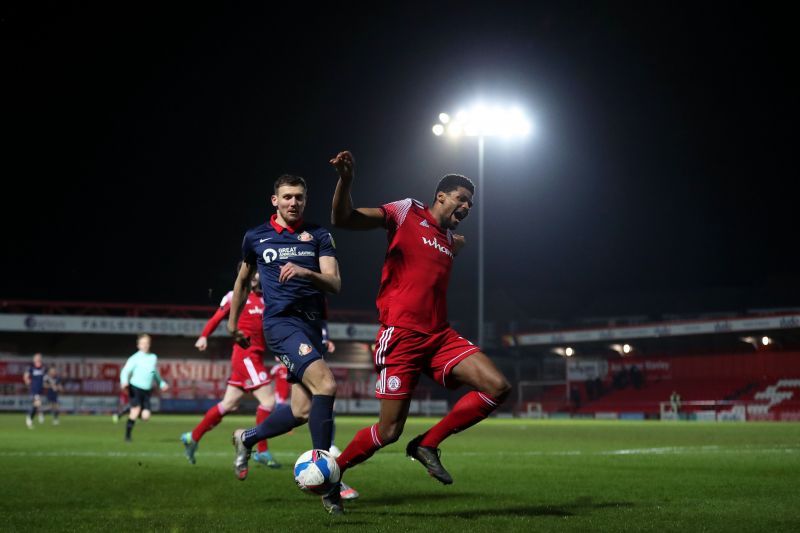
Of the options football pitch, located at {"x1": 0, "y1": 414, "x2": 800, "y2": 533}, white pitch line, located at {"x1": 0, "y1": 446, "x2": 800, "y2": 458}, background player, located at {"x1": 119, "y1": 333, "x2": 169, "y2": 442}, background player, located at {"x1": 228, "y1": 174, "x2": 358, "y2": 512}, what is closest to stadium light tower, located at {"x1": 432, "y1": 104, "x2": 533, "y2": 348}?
background player, located at {"x1": 119, "y1": 333, "x2": 169, "y2": 442}

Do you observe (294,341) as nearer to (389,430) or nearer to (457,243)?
(389,430)

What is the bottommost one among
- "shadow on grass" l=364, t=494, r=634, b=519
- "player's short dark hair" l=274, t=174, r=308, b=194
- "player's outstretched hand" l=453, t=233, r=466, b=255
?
"shadow on grass" l=364, t=494, r=634, b=519

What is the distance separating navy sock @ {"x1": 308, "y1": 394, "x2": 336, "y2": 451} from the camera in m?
7.45

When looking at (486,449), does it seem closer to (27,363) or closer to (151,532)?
(151,532)

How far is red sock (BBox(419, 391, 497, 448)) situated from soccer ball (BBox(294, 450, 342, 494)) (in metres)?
0.73

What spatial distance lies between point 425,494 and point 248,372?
4.89 metres

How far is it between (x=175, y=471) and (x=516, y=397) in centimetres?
5193

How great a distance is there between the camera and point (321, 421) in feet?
24.7

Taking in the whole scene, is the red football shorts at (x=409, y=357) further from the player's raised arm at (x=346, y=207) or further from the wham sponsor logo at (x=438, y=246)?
the player's raised arm at (x=346, y=207)

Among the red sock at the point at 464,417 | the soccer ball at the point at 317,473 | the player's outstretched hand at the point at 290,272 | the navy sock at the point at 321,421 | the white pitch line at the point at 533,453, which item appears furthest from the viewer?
the white pitch line at the point at 533,453

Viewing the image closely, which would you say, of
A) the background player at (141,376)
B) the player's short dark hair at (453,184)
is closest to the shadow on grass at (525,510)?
the player's short dark hair at (453,184)

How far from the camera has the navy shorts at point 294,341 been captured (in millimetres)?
7777

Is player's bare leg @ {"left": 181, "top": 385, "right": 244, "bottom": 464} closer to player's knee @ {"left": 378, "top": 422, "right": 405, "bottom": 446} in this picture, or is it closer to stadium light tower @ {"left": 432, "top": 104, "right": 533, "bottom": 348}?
player's knee @ {"left": 378, "top": 422, "right": 405, "bottom": 446}

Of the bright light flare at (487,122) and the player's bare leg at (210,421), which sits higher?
the bright light flare at (487,122)
